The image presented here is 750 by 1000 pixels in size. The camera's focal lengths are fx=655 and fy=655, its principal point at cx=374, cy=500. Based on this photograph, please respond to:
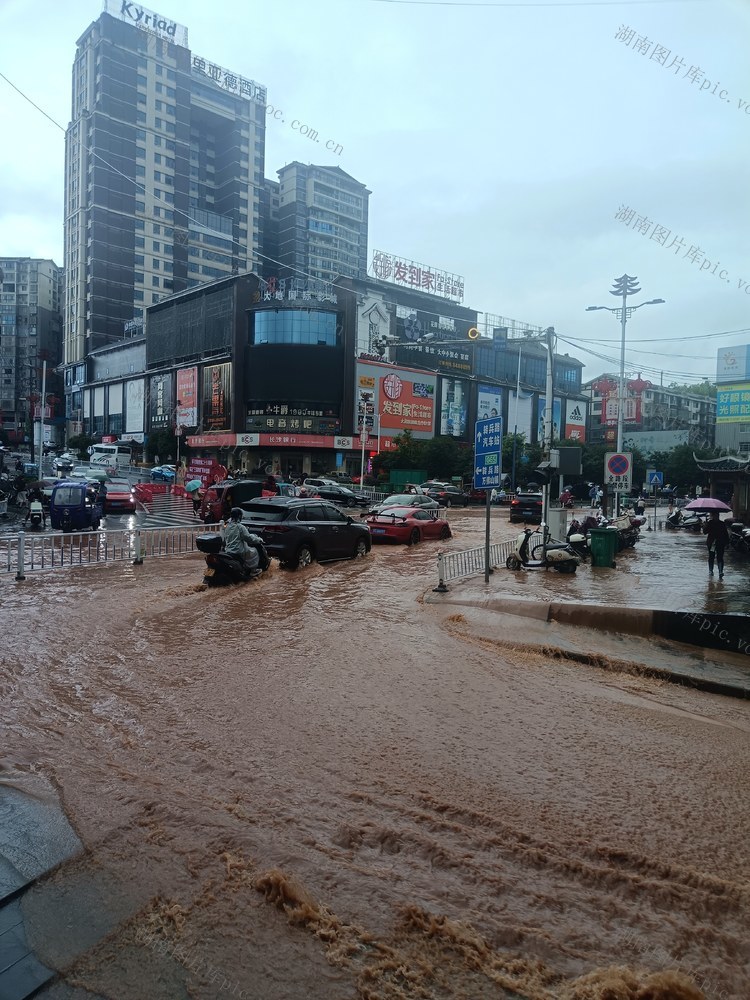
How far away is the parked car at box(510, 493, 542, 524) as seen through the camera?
30219 millimetres

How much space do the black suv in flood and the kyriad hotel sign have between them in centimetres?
9722

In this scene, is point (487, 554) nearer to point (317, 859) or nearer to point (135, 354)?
point (317, 859)

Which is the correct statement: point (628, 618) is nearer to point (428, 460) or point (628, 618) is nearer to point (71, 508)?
point (71, 508)

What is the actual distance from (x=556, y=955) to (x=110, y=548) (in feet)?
47.8

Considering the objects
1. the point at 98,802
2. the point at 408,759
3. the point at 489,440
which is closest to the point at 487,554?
the point at 489,440

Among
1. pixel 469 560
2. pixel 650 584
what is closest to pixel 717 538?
pixel 650 584

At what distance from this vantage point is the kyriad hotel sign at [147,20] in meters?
84.6

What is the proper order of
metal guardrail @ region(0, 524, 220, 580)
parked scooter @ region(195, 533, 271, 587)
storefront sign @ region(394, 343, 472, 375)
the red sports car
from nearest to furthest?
parked scooter @ region(195, 533, 271, 587) → metal guardrail @ region(0, 524, 220, 580) → the red sports car → storefront sign @ region(394, 343, 472, 375)

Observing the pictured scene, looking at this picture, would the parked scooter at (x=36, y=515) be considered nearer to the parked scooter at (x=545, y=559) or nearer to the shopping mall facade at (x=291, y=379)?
the parked scooter at (x=545, y=559)

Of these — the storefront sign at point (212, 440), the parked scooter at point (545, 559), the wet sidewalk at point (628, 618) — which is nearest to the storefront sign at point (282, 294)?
the storefront sign at point (212, 440)

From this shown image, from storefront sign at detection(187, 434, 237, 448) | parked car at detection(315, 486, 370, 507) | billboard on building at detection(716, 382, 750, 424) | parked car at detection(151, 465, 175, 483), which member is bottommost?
parked car at detection(315, 486, 370, 507)

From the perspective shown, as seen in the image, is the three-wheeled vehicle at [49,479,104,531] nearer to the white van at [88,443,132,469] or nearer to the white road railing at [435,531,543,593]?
the white road railing at [435,531,543,593]

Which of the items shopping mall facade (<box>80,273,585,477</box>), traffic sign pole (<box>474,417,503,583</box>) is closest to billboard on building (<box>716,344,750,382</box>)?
shopping mall facade (<box>80,273,585,477</box>)

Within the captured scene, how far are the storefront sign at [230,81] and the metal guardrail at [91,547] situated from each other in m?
103
